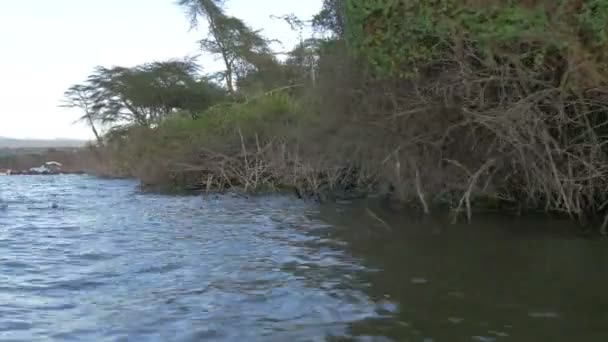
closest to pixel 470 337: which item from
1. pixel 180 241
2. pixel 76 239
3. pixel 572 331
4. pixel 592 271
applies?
pixel 572 331

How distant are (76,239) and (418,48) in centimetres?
702

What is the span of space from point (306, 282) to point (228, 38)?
27.6 meters

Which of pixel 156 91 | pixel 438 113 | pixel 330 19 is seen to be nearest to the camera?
pixel 438 113

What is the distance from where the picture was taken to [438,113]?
12.1m

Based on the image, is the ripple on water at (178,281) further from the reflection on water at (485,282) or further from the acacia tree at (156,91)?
the acacia tree at (156,91)

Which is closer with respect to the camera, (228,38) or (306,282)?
(306,282)

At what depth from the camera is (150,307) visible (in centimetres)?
636

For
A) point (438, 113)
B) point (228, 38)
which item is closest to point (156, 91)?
point (228, 38)

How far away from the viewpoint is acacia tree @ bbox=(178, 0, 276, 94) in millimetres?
33062

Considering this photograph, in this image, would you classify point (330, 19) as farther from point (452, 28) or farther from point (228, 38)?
point (228, 38)

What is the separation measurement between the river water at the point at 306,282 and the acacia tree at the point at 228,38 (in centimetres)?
2106

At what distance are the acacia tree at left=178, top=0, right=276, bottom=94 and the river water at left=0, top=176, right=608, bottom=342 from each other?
21.1 meters

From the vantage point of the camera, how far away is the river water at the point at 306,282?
18.2 feet

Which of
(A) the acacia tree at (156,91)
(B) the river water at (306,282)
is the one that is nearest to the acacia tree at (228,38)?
(A) the acacia tree at (156,91)
